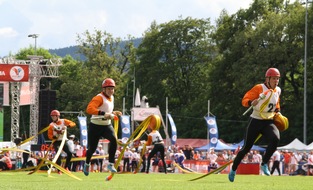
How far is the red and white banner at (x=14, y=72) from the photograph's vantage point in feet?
188

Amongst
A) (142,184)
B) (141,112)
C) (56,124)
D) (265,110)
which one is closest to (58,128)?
(56,124)

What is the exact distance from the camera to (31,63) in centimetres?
6116

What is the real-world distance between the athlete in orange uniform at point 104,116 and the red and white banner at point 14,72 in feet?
129

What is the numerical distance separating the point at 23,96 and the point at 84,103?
94.1 ft

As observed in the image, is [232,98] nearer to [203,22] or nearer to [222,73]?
[222,73]

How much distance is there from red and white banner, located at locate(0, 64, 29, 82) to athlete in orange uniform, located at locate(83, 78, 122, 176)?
3930cm

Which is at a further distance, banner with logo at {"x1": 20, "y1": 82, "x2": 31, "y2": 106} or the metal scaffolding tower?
banner with logo at {"x1": 20, "y1": 82, "x2": 31, "y2": 106}

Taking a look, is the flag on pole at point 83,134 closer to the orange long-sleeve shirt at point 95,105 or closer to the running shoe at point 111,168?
the running shoe at point 111,168

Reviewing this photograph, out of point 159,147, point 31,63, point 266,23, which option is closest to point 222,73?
point 266,23

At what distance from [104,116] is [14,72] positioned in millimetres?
41014

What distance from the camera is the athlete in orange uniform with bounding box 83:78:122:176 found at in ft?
58.9

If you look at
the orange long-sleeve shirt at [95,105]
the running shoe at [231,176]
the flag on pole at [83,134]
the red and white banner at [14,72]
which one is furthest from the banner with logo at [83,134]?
the running shoe at [231,176]

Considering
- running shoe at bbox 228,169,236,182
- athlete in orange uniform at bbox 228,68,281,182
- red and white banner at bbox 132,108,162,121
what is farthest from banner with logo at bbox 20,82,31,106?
athlete in orange uniform at bbox 228,68,281,182

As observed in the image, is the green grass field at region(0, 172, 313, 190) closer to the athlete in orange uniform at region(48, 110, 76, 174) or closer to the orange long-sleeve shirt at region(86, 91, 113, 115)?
the orange long-sleeve shirt at region(86, 91, 113, 115)
